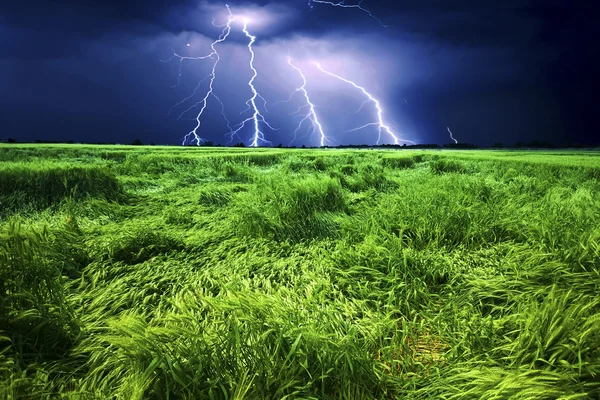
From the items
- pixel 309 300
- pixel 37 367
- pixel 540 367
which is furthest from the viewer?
pixel 309 300

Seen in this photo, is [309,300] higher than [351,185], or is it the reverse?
[351,185]

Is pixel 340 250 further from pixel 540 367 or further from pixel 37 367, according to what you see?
pixel 37 367

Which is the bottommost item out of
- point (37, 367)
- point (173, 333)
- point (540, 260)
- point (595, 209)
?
point (37, 367)

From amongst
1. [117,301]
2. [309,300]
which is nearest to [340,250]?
[309,300]

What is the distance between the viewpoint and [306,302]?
2.03 meters

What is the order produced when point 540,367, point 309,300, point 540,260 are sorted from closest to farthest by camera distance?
point 540,367
point 309,300
point 540,260

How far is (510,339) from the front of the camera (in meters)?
1.49

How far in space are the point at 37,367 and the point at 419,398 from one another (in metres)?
1.91

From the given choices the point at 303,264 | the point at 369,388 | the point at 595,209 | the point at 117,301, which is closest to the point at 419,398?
the point at 369,388

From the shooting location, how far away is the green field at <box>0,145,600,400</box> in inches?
51.1

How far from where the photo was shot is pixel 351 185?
624cm

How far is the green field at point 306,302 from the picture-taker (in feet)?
4.25

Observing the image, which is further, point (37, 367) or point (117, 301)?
point (117, 301)

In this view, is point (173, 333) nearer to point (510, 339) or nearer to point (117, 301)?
point (117, 301)
